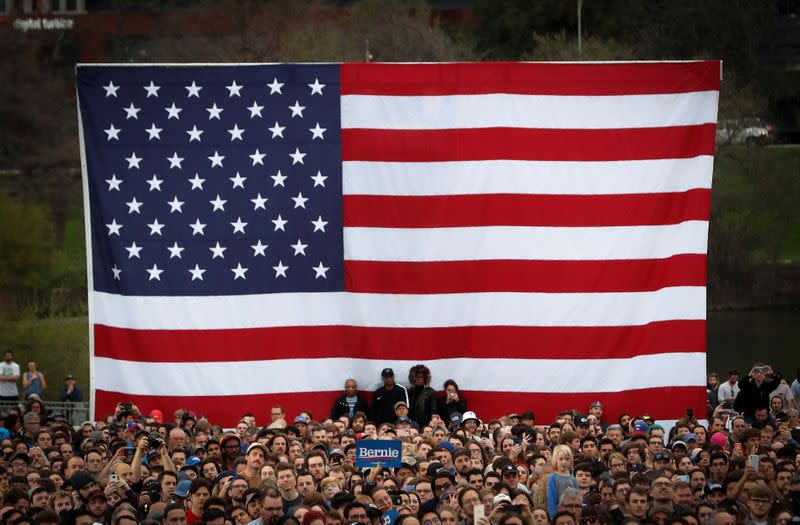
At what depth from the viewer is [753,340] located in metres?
37.0

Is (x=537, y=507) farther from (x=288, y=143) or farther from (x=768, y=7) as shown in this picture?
(x=768, y=7)

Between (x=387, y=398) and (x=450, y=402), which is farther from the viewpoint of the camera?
(x=387, y=398)

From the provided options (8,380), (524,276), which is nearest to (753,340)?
(8,380)

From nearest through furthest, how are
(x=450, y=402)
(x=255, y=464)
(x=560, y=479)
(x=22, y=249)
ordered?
(x=560, y=479) → (x=255, y=464) → (x=450, y=402) → (x=22, y=249)

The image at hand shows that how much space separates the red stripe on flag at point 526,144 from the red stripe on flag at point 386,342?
2.10 metres

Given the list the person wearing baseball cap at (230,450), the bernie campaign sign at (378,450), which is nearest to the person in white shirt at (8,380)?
the person wearing baseball cap at (230,450)

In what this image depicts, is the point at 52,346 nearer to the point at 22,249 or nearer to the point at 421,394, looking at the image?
the point at 22,249

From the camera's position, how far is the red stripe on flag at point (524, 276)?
18.2 metres

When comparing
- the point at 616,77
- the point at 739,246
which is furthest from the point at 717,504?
the point at 739,246

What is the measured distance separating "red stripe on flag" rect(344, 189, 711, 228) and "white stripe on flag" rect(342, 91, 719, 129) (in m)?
0.89

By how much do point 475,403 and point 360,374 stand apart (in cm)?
147

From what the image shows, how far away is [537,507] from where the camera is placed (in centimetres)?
1255

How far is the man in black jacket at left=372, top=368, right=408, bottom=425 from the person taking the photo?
18.3 metres

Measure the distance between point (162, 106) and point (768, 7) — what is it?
78.4 feet
